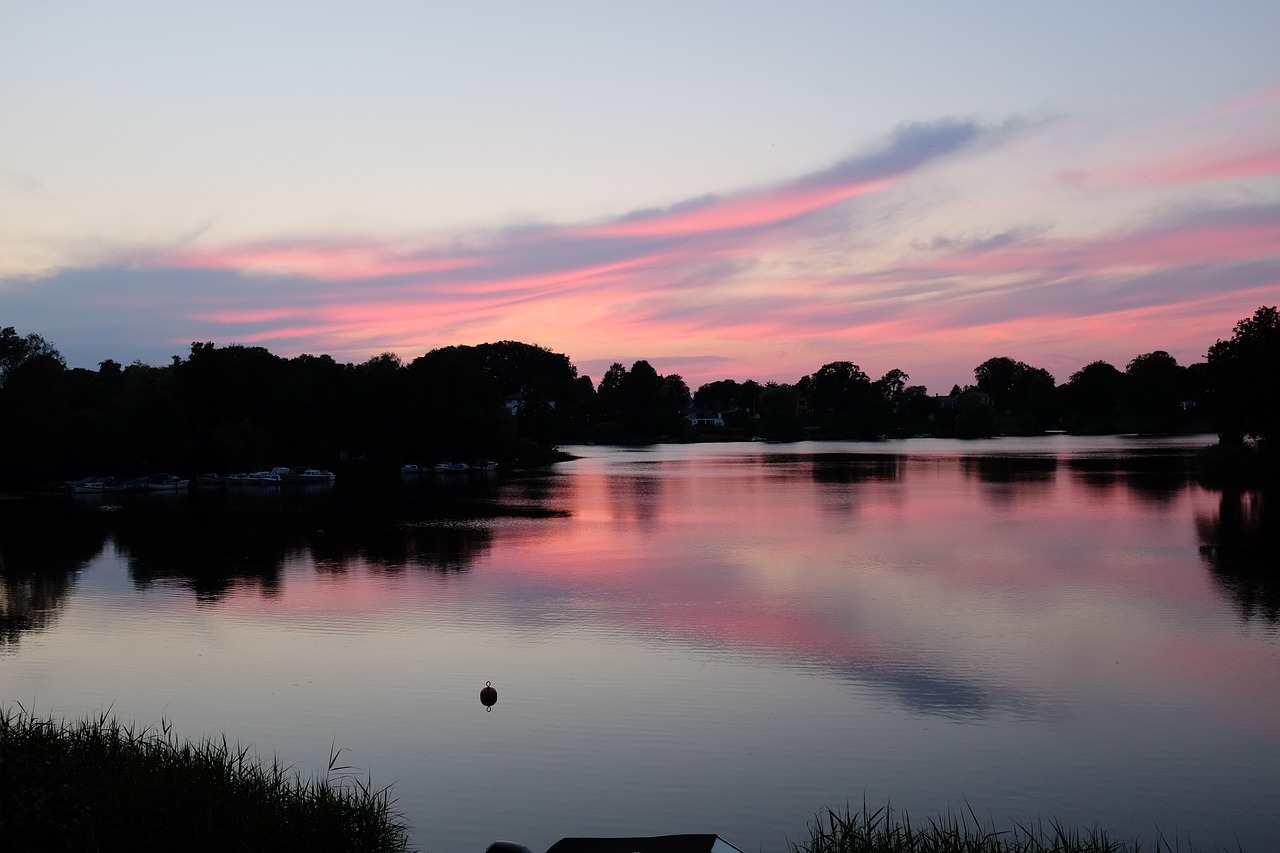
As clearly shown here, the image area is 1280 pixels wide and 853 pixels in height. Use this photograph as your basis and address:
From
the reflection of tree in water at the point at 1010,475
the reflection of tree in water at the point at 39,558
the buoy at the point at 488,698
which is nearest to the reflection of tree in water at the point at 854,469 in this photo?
the reflection of tree in water at the point at 1010,475

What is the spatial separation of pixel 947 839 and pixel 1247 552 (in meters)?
30.5

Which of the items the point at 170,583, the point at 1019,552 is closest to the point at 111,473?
the point at 170,583

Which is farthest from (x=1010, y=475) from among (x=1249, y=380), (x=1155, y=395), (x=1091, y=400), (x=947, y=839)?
(x=1091, y=400)

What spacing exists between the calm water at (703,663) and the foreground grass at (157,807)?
4.93ft

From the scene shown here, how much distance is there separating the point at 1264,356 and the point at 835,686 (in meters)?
51.8

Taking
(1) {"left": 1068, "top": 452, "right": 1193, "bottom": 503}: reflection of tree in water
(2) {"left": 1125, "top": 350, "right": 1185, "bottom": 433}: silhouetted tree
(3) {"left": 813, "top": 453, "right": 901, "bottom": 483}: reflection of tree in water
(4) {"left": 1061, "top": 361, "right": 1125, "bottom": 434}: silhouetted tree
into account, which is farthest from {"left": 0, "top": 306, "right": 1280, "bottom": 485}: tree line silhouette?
(4) {"left": 1061, "top": 361, "right": 1125, "bottom": 434}: silhouetted tree

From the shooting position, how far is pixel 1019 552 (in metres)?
36.0

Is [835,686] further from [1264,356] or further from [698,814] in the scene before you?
[1264,356]

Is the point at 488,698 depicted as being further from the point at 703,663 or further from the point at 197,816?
the point at 197,816

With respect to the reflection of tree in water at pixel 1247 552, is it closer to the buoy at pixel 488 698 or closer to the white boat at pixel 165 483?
the buoy at pixel 488 698

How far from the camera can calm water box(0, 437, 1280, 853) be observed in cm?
1320

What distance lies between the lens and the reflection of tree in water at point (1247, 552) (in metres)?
26.1

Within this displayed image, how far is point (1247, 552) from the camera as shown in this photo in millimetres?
34469

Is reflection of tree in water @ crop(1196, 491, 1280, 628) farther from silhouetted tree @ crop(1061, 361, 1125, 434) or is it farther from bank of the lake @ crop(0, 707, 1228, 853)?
silhouetted tree @ crop(1061, 361, 1125, 434)
